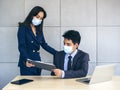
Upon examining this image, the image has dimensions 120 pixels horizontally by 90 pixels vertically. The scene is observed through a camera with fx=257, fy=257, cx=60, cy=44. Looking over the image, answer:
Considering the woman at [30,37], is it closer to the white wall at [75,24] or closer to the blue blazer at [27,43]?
the blue blazer at [27,43]

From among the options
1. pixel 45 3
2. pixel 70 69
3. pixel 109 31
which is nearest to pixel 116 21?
pixel 109 31

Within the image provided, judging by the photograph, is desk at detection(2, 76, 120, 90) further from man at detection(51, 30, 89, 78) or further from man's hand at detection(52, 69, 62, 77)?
man at detection(51, 30, 89, 78)

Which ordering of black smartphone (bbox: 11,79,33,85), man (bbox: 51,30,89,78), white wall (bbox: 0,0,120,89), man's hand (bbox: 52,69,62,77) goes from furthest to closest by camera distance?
1. white wall (bbox: 0,0,120,89)
2. man (bbox: 51,30,89,78)
3. man's hand (bbox: 52,69,62,77)
4. black smartphone (bbox: 11,79,33,85)

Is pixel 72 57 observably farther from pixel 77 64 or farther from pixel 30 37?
pixel 30 37

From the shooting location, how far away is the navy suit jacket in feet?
10.6

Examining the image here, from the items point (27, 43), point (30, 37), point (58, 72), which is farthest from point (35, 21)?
point (58, 72)

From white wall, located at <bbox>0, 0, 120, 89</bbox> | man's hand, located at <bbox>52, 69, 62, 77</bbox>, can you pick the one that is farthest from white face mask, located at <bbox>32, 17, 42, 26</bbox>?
man's hand, located at <bbox>52, 69, 62, 77</bbox>

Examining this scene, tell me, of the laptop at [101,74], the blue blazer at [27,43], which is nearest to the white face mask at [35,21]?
the blue blazer at [27,43]

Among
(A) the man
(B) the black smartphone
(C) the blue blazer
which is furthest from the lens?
(C) the blue blazer

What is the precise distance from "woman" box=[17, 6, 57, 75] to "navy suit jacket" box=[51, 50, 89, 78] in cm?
53

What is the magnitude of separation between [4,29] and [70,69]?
1790 millimetres

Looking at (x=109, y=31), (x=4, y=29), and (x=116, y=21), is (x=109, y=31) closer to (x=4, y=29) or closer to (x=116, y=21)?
(x=116, y=21)

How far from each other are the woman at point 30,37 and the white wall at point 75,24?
2.23 feet

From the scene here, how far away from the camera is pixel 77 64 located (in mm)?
3420
